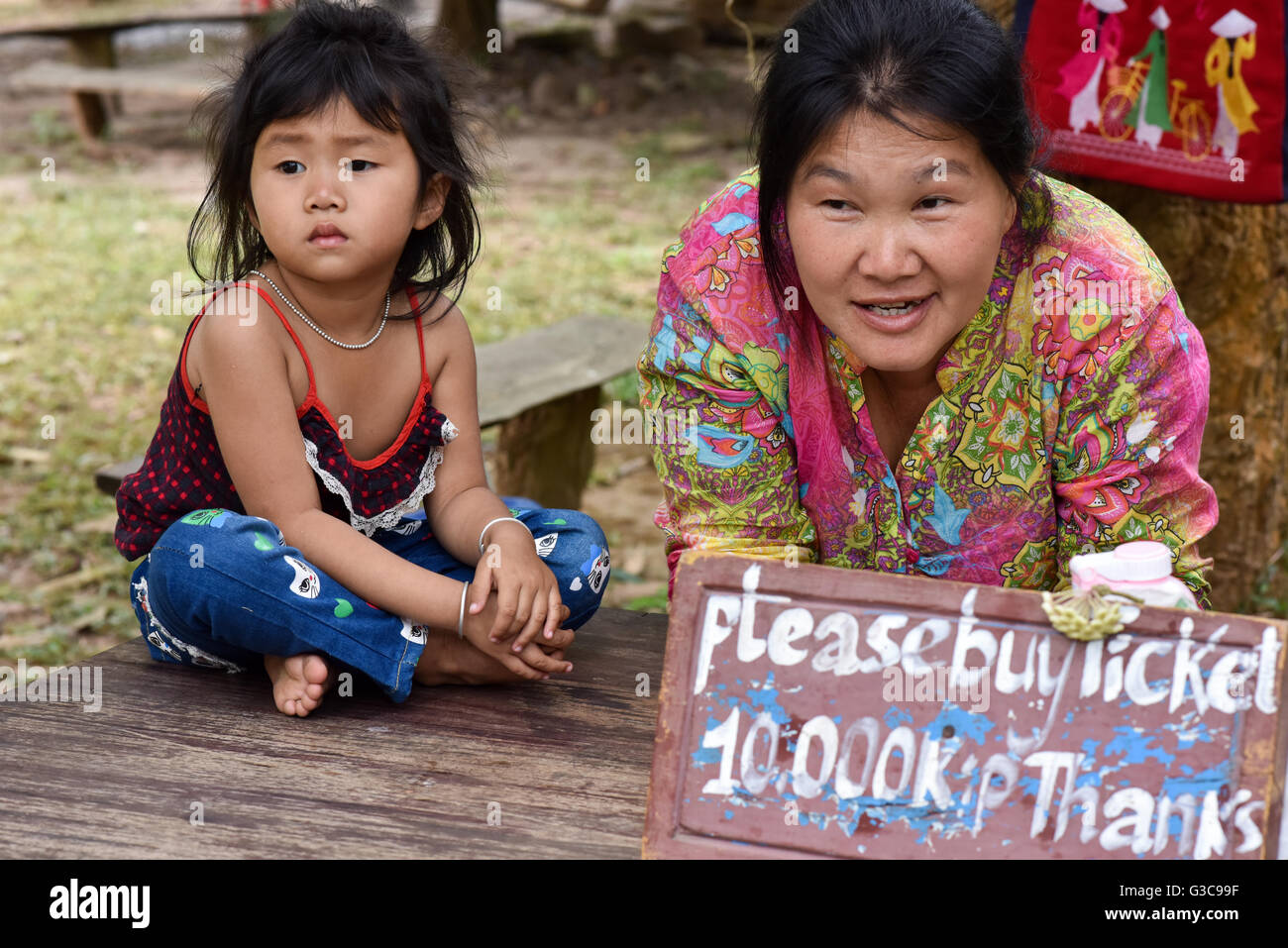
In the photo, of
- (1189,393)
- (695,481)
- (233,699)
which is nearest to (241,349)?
(233,699)

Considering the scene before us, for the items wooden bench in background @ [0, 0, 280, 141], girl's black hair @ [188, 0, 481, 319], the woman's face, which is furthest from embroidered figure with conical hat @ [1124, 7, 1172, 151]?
wooden bench in background @ [0, 0, 280, 141]

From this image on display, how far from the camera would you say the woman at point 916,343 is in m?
1.86

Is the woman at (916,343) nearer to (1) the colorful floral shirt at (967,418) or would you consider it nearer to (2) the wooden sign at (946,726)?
(1) the colorful floral shirt at (967,418)

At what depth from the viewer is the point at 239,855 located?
1.88 meters

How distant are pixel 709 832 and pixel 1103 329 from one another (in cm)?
95

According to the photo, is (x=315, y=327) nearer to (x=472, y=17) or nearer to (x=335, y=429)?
(x=335, y=429)

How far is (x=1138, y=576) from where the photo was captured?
1.68 meters

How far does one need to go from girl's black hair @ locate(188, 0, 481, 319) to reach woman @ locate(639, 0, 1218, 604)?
0.49 meters

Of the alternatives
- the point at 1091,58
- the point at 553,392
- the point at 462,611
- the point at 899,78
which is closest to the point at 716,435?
the point at 462,611

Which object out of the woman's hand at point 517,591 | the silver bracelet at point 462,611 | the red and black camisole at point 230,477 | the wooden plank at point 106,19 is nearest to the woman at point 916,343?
the woman's hand at point 517,591

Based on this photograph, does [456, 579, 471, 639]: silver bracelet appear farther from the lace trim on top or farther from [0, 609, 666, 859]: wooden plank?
the lace trim on top

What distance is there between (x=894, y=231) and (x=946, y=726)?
0.64m

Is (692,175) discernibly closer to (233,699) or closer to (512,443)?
(512,443)

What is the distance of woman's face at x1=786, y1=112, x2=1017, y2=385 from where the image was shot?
1829mm
